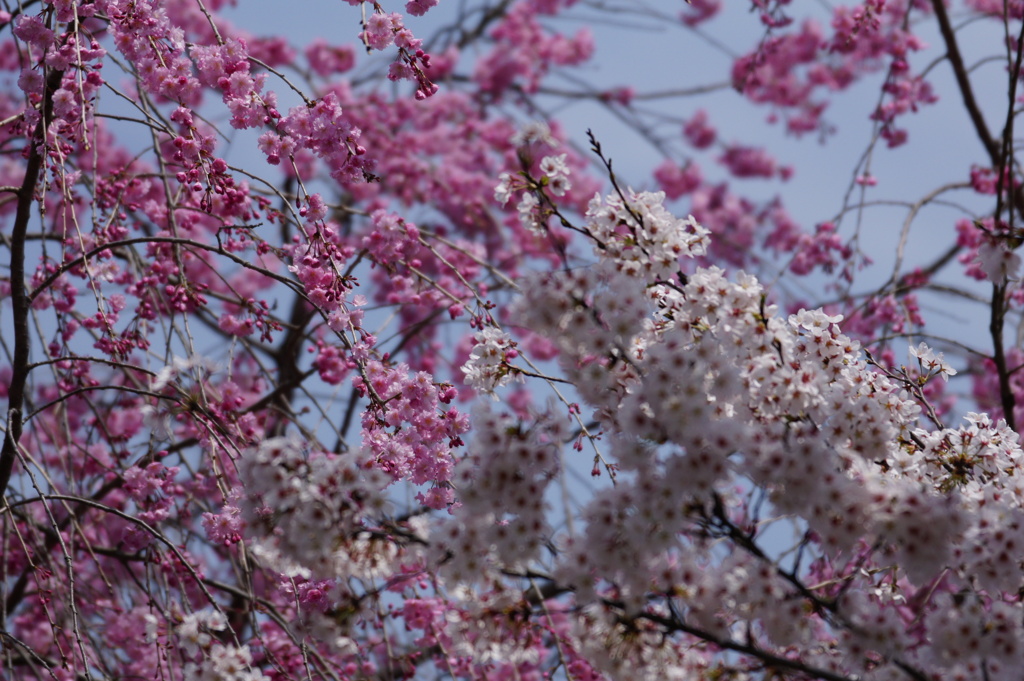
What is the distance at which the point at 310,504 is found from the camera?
6.60 feet

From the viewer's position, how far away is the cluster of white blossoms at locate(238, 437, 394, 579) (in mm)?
2018

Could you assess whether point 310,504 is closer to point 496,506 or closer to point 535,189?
point 496,506

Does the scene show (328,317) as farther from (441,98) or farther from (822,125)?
(822,125)

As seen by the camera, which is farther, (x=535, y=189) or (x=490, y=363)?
(x=490, y=363)

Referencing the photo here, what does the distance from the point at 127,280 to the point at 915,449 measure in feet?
11.7

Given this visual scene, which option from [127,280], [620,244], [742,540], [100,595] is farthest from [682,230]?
[100,595]

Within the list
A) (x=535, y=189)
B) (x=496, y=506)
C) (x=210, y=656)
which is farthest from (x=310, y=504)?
(x=535, y=189)

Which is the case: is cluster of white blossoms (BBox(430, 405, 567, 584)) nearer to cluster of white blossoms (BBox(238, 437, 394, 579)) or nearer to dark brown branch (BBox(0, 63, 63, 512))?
cluster of white blossoms (BBox(238, 437, 394, 579))

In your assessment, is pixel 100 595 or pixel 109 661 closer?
pixel 109 661

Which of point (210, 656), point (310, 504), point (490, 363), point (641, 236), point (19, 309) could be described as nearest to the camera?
point (310, 504)

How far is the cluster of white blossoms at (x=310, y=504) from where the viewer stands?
6.62ft

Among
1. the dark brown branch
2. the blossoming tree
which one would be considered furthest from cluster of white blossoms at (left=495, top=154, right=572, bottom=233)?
the dark brown branch

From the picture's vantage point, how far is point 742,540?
2.11 metres

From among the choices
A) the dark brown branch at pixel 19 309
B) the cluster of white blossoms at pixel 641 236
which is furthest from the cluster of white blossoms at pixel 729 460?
the dark brown branch at pixel 19 309
